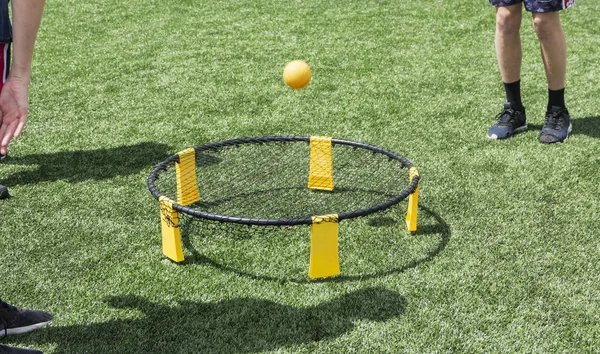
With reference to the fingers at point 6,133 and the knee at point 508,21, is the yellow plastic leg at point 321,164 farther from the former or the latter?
the fingers at point 6,133

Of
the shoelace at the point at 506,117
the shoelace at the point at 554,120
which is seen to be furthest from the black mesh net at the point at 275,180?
the shoelace at the point at 554,120

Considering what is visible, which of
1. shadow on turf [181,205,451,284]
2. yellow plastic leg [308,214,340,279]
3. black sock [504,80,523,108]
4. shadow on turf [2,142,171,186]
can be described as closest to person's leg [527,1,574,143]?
black sock [504,80,523,108]

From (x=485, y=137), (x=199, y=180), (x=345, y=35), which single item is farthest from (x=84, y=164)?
(x=345, y=35)

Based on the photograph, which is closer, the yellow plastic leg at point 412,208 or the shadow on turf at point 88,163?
the yellow plastic leg at point 412,208

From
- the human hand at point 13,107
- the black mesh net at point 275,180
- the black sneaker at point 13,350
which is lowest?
the black mesh net at point 275,180

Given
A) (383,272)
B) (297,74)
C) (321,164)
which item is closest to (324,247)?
(383,272)

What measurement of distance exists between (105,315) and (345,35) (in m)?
5.48

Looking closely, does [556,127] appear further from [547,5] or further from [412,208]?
[412,208]

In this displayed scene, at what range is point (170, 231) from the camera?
3521 millimetres

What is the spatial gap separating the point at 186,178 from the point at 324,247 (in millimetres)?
1145

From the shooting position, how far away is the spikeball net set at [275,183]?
150 inches

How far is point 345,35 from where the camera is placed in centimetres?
802

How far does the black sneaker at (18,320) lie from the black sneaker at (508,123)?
11.0 feet

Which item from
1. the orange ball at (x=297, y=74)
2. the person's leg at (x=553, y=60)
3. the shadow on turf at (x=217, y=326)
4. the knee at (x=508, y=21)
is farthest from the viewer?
the knee at (x=508, y=21)
